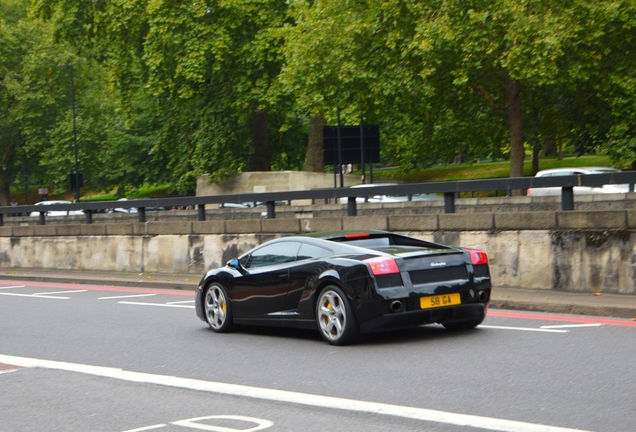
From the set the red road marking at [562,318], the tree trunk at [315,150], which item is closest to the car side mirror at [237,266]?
the red road marking at [562,318]

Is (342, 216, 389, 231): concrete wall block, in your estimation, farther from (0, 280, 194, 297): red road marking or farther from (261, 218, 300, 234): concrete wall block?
(0, 280, 194, 297): red road marking

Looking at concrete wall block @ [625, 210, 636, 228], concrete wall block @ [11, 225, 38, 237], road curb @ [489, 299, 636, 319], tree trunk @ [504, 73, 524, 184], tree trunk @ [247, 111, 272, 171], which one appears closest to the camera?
road curb @ [489, 299, 636, 319]

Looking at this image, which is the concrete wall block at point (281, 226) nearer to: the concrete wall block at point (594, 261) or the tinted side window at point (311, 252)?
the concrete wall block at point (594, 261)

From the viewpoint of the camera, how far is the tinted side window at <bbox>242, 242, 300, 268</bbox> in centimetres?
1132

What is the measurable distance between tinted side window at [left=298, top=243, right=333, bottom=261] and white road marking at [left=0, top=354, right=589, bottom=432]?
8.11ft

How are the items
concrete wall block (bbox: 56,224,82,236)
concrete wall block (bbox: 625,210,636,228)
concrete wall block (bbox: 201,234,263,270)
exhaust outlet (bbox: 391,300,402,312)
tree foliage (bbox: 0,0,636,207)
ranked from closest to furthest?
1. exhaust outlet (bbox: 391,300,402,312)
2. concrete wall block (bbox: 625,210,636,228)
3. concrete wall block (bbox: 201,234,263,270)
4. concrete wall block (bbox: 56,224,82,236)
5. tree foliage (bbox: 0,0,636,207)

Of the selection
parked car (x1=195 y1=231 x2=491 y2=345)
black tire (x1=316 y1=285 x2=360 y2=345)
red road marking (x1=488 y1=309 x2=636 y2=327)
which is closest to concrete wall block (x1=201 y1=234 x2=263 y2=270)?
red road marking (x1=488 y1=309 x2=636 y2=327)

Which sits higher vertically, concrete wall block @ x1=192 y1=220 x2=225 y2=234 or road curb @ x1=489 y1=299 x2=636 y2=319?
concrete wall block @ x1=192 y1=220 x2=225 y2=234

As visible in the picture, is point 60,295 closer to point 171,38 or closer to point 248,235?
point 248,235

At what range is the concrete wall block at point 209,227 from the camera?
816 inches

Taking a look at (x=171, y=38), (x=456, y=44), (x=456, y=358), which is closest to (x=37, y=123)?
(x=171, y=38)

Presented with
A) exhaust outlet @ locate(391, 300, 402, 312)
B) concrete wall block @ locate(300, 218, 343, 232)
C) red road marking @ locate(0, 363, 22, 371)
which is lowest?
red road marking @ locate(0, 363, 22, 371)

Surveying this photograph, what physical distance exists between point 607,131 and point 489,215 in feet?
78.8

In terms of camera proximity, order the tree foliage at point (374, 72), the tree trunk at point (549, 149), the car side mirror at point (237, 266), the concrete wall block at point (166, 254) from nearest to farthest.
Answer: the car side mirror at point (237, 266)
the concrete wall block at point (166, 254)
the tree foliage at point (374, 72)
the tree trunk at point (549, 149)
